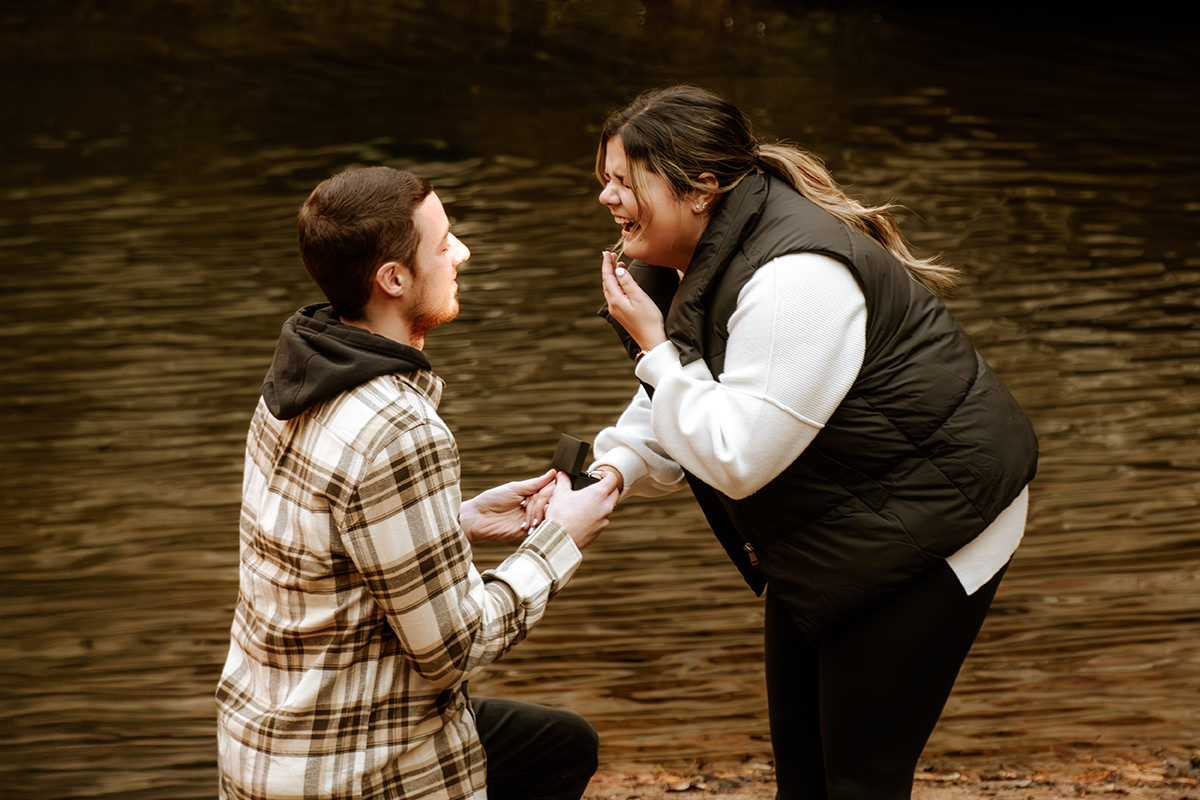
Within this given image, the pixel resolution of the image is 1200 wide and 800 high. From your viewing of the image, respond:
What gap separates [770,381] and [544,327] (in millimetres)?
4040

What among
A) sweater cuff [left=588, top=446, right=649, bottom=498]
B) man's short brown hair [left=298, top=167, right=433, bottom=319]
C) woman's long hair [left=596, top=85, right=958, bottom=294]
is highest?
woman's long hair [left=596, top=85, right=958, bottom=294]

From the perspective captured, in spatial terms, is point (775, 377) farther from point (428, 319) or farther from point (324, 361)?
point (324, 361)

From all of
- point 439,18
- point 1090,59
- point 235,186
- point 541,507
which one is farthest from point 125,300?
point 1090,59

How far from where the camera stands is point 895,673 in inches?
68.5

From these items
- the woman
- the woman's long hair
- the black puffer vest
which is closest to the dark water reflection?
the woman

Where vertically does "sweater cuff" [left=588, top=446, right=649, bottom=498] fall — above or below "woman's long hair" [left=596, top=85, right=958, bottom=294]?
below

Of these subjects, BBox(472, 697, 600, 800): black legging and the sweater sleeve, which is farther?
BBox(472, 697, 600, 800): black legging

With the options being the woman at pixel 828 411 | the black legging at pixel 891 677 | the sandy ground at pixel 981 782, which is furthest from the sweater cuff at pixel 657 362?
the sandy ground at pixel 981 782

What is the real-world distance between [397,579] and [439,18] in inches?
493

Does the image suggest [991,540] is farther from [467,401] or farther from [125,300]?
[125,300]

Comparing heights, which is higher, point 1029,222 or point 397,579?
point 397,579

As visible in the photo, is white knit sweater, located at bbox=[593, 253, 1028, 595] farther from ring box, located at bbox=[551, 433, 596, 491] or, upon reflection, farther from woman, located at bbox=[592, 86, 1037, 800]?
ring box, located at bbox=[551, 433, 596, 491]

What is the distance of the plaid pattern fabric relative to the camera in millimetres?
1442

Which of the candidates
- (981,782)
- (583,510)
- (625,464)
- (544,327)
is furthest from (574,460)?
(544,327)
